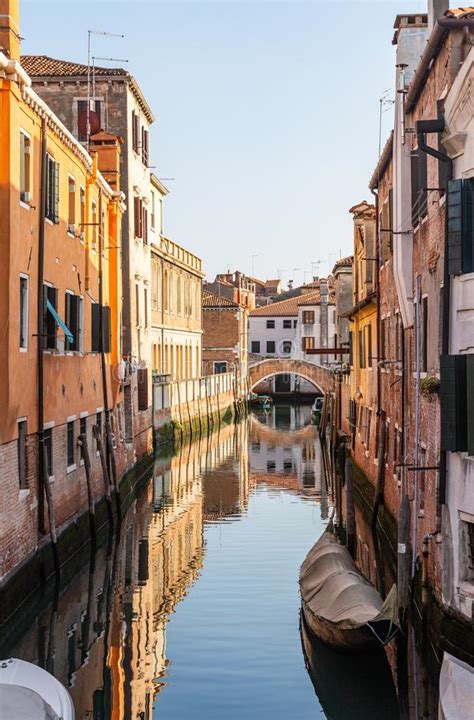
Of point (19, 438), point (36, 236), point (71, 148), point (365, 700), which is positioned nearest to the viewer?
point (365, 700)

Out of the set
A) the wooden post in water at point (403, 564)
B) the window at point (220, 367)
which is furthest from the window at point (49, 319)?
the window at point (220, 367)

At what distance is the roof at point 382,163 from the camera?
18828mm

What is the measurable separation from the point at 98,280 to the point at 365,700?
1298 cm

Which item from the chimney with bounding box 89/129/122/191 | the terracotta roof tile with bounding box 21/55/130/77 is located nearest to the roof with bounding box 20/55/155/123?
the terracotta roof tile with bounding box 21/55/130/77

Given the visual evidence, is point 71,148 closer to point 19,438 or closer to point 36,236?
point 36,236

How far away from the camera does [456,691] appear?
28.0 ft

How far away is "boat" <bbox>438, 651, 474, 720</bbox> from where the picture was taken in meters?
8.26

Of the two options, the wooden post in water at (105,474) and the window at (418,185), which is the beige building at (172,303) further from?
the window at (418,185)

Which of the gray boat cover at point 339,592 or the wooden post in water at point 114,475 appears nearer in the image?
the gray boat cover at point 339,592

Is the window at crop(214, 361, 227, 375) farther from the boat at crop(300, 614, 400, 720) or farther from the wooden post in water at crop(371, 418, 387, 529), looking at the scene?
the boat at crop(300, 614, 400, 720)

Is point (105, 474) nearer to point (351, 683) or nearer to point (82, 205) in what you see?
point (82, 205)

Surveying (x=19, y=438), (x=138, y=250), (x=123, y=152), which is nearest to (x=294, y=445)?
(x=138, y=250)

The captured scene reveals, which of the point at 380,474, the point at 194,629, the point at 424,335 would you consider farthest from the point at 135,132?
the point at 194,629

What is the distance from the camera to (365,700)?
436 inches
